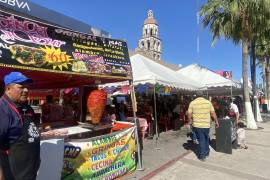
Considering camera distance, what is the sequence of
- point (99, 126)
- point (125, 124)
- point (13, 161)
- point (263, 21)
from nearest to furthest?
point (13, 161) < point (99, 126) < point (125, 124) < point (263, 21)

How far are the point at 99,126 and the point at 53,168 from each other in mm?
2405

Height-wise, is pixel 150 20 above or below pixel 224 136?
above

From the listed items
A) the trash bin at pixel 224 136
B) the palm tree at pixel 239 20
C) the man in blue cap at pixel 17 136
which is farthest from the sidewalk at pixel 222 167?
the palm tree at pixel 239 20

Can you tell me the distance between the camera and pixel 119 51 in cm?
722

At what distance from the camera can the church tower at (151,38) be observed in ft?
398

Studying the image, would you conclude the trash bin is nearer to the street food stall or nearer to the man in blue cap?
the street food stall

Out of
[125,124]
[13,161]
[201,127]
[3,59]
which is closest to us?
[13,161]

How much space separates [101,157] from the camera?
6.01 m

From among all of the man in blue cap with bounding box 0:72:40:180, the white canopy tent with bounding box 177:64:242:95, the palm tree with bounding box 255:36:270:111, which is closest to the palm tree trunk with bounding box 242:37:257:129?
the white canopy tent with bounding box 177:64:242:95

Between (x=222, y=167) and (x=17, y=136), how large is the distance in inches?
230

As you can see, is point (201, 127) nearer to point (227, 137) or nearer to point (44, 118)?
point (227, 137)

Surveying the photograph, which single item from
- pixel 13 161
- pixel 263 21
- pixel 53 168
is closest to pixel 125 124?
pixel 53 168

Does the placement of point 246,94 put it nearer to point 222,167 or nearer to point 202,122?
point 202,122

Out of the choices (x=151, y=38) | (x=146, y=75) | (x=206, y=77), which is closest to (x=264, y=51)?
(x=206, y=77)
